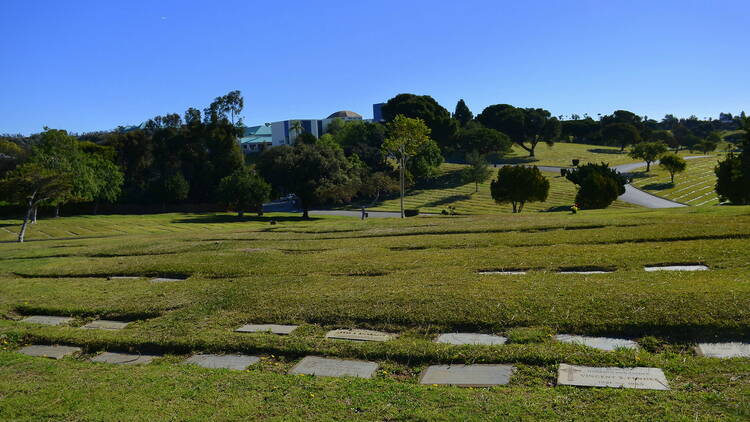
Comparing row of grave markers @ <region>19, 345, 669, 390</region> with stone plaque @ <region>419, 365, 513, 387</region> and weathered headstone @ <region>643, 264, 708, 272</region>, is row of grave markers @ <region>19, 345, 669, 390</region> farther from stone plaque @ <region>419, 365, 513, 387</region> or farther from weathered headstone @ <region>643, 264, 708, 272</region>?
weathered headstone @ <region>643, 264, 708, 272</region>

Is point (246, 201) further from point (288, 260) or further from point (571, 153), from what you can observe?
point (571, 153)

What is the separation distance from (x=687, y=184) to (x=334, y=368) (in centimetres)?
7561

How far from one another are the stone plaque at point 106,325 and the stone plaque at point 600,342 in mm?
6333

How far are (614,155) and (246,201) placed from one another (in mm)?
77535

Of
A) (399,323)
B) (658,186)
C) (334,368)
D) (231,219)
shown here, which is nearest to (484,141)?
(658,186)

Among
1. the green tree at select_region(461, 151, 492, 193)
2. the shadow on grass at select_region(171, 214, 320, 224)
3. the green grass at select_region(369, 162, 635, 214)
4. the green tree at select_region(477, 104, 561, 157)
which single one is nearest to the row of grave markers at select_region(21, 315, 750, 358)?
the shadow on grass at select_region(171, 214, 320, 224)

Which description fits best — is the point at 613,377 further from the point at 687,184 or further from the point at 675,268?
the point at 687,184

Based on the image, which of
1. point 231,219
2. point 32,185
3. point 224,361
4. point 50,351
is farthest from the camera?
point 231,219

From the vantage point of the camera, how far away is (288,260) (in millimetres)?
12320

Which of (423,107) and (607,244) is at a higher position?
(423,107)

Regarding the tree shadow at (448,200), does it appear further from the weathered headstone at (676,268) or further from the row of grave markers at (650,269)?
the weathered headstone at (676,268)

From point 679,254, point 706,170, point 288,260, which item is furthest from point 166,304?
point 706,170

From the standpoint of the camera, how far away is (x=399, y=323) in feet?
22.9

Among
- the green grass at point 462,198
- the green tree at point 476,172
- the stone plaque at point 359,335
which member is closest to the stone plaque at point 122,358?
the stone plaque at point 359,335
